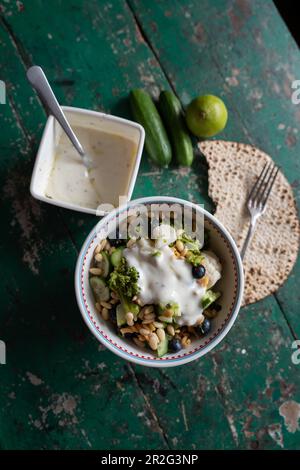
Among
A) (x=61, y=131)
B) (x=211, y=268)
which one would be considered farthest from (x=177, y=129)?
(x=211, y=268)

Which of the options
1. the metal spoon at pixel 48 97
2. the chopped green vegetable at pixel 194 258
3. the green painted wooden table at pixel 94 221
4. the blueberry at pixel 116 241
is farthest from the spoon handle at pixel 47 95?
the chopped green vegetable at pixel 194 258

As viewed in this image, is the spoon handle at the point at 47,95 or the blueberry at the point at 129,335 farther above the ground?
the spoon handle at the point at 47,95

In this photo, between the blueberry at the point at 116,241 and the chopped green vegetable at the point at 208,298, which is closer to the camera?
the chopped green vegetable at the point at 208,298

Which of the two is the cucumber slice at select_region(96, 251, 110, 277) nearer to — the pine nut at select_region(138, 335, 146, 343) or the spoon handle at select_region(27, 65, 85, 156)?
the pine nut at select_region(138, 335, 146, 343)

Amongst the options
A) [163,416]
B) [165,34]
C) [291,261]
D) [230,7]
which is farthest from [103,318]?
[230,7]

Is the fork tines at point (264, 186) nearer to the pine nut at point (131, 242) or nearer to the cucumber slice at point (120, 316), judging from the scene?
the pine nut at point (131, 242)

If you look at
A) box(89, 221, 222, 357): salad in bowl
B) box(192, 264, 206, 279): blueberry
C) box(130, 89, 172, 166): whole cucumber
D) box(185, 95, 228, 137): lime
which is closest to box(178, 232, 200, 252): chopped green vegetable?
box(89, 221, 222, 357): salad in bowl

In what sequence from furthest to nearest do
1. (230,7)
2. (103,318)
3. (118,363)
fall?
(230,7) → (118,363) → (103,318)
